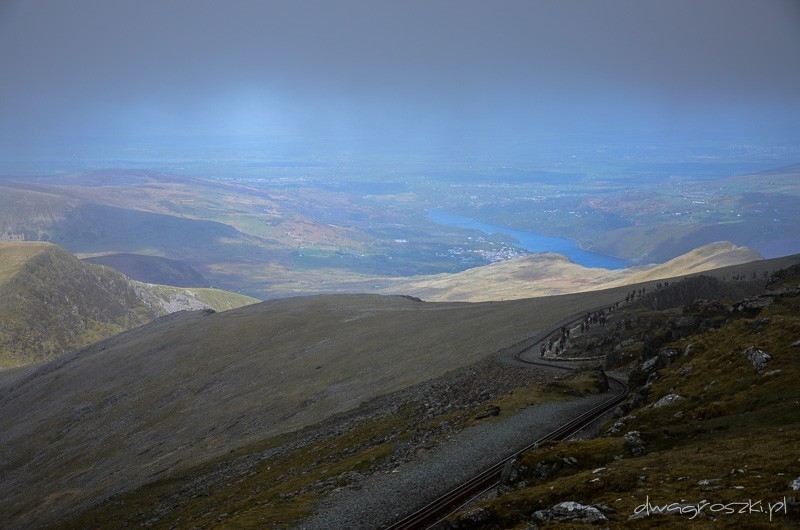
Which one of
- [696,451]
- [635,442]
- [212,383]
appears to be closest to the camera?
[696,451]

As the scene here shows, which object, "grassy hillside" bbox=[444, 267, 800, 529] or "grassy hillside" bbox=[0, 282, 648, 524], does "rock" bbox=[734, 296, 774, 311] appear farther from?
"grassy hillside" bbox=[0, 282, 648, 524]

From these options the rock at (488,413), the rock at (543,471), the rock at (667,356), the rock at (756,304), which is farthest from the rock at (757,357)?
the rock at (488,413)

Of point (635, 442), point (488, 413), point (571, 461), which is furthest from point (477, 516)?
point (488, 413)

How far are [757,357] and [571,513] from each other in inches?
812

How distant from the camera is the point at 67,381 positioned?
444 ft

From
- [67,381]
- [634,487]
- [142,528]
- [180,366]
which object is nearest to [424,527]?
[634,487]

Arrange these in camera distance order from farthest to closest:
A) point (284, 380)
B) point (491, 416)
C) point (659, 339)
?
point (284, 380), point (659, 339), point (491, 416)

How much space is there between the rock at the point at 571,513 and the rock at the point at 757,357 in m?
19.1

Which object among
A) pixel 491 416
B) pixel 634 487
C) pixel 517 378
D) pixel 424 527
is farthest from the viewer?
pixel 517 378

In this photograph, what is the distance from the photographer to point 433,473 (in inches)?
1629

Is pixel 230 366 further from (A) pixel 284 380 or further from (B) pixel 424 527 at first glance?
(B) pixel 424 527

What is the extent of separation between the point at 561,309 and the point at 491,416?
58290 mm

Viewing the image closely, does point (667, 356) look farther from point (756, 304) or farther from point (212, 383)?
point (212, 383)

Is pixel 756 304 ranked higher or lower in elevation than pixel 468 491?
higher
